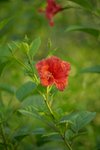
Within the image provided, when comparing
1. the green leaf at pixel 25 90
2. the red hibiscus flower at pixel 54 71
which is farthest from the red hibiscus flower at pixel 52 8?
the red hibiscus flower at pixel 54 71

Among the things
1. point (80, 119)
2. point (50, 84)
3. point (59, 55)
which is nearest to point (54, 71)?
point (50, 84)

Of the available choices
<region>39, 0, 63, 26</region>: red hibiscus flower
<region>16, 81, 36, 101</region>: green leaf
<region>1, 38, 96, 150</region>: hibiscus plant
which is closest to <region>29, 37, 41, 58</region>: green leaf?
<region>1, 38, 96, 150</region>: hibiscus plant

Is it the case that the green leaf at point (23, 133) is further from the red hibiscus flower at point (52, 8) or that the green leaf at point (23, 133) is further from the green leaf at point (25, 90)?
the red hibiscus flower at point (52, 8)

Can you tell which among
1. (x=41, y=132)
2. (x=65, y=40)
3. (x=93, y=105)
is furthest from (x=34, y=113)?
(x=65, y=40)

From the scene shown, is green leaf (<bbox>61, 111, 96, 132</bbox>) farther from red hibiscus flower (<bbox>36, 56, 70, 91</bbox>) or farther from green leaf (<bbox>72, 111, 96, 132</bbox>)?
red hibiscus flower (<bbox>36, 56, 70, 91</bbox>)

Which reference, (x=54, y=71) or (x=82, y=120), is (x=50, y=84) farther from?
(x=82, y=120)

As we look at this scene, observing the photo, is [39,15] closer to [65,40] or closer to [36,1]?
[36,1]

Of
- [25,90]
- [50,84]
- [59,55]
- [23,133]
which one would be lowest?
[59,55]
